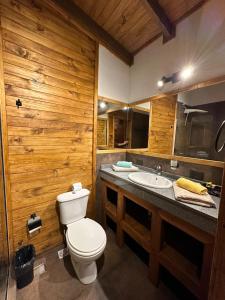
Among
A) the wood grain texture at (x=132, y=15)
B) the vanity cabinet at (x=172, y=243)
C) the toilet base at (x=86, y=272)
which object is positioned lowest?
the toilet base at (x=86, y=272)

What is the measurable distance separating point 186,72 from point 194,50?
23 cm

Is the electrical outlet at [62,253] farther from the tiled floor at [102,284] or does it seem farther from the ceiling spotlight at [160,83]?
the ceiling spotlight at [160,83]

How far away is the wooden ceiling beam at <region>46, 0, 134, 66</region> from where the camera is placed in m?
1.48

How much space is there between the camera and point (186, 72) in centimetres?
157

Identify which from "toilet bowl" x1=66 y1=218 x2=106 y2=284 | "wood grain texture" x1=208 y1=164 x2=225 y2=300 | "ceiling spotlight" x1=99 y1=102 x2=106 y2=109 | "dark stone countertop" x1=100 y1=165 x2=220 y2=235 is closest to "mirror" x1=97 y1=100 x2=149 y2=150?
"ceiling spotlight" x1=99 y1=102 x2=106 y2=109

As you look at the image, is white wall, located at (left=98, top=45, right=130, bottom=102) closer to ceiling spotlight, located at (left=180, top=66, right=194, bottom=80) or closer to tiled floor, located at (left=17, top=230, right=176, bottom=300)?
ceiling spotlight, located at (left=180, top=66, right=194, bottom=80)

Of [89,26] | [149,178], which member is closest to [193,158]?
[149,178]

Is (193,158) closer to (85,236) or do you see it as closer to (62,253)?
(85,236)

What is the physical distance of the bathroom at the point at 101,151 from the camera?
124cm

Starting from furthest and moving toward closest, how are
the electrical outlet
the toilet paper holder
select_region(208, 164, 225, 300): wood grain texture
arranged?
the electrical outlet
the toilet paper holder
select_region(208, 164, 225, 300): wood grain texture

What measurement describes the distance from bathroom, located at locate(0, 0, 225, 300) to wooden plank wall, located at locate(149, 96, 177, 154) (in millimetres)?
18

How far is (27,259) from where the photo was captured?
4.57 ft

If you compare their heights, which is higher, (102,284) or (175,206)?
(175,206)

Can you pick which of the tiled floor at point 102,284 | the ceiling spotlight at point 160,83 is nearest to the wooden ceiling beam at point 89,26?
the ceiling spotlight at point 160,83
